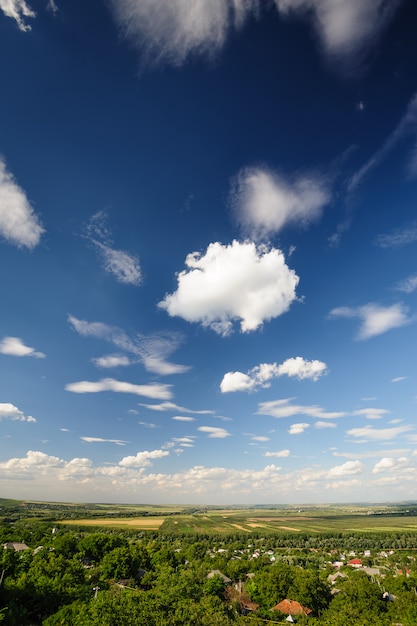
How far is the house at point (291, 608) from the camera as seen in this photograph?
160 ft

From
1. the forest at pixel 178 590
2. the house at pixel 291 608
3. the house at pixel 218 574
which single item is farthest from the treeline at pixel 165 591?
the house at pixel 291 608

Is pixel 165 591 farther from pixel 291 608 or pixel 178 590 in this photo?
pixel 291 608

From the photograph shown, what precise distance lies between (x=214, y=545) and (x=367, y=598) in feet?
308

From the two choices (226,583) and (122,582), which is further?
(226,583)

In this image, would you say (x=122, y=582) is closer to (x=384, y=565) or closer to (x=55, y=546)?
(x=55, y=546)

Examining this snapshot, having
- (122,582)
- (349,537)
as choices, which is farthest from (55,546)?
(349,537)

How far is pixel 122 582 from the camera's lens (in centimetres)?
6009

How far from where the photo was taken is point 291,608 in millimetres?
49875

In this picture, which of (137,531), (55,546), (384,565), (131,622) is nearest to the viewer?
(131,622)

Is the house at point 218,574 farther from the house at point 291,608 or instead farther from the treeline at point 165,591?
the house at point 291,608

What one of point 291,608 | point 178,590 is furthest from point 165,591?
point 291,608

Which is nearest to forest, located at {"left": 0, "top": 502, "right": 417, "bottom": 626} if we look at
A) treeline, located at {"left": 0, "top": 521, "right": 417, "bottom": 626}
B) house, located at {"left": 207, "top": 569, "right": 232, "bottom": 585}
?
treeline, located at {"left": 0, "top": 521, "right": 417, "bottom": 626}

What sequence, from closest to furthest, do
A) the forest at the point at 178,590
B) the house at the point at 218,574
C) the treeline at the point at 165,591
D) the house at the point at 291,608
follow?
1. the treeline at the point at 165,591
2. the forest at the point at 178,590
3. the house at the point at 291,608
4. the house at the point at 218,574

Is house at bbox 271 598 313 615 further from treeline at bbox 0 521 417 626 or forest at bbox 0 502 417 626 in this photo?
treeline at bbox 0 521 417 626
